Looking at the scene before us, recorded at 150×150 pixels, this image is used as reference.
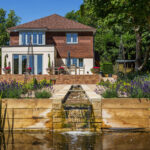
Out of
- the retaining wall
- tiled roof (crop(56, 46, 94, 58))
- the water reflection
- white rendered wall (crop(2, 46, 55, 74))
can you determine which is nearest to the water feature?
the retaining wall

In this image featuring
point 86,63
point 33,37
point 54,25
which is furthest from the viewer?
point 54,25

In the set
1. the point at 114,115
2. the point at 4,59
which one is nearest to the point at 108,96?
the point at 114,115

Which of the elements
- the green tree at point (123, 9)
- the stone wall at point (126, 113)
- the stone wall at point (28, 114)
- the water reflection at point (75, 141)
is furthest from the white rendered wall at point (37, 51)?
the water reflection at point (75, 141)

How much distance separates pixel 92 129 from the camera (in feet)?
27.3

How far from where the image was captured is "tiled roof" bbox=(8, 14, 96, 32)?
30.8 metres

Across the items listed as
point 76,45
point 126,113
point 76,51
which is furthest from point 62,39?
Answer: point 126,113

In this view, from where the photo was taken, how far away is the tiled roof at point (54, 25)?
30828mm

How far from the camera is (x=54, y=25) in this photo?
31969 mm

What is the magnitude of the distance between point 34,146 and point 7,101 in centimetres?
265

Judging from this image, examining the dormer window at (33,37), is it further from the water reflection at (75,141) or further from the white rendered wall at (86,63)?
the water reflection at (75,141)

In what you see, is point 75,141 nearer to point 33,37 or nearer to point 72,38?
point 33,37

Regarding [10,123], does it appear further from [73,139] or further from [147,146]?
[147,146]

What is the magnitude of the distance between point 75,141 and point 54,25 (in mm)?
26815

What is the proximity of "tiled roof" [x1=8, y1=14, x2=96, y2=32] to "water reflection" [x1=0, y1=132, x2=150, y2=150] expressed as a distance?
24.1 m
